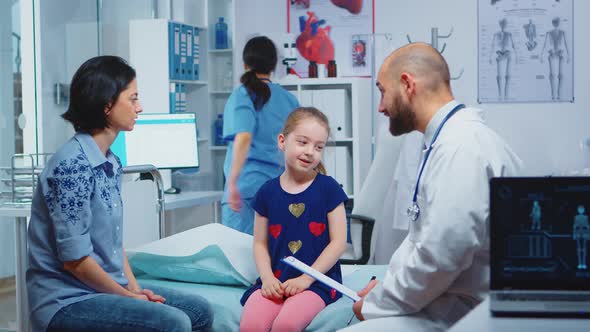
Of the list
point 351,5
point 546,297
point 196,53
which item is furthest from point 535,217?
point 351,5

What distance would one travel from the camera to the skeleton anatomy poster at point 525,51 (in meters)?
6.61

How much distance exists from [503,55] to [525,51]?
6.7 inches

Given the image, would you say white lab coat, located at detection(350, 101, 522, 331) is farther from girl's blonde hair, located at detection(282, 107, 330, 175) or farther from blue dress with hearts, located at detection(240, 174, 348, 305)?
girl's blonde hair, located at detection(282, 107, 330, 175)

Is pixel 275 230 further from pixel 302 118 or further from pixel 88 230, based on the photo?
pixel 88 230

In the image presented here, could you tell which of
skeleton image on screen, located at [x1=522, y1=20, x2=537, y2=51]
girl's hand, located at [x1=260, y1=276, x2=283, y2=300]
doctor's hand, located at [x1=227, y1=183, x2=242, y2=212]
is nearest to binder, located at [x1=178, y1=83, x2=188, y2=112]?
doctor's hand, located at [x1=227, y1=183, x2=242, y2=212]

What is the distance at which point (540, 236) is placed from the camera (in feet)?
5.08

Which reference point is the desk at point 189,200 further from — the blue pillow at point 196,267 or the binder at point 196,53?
the blue pillow at point 196,267

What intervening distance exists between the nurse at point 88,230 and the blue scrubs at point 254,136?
1.67m

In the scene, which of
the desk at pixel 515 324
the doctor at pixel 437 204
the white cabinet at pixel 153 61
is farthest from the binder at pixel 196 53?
the desk at pixel 515 324

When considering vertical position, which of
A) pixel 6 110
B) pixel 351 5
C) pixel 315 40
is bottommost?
pixel 6 110

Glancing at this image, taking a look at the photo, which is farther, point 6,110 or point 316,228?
point 6,110

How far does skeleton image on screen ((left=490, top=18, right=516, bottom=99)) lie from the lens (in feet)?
21.9

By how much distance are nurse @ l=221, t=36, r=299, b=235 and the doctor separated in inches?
73.9

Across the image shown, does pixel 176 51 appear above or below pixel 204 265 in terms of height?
above
